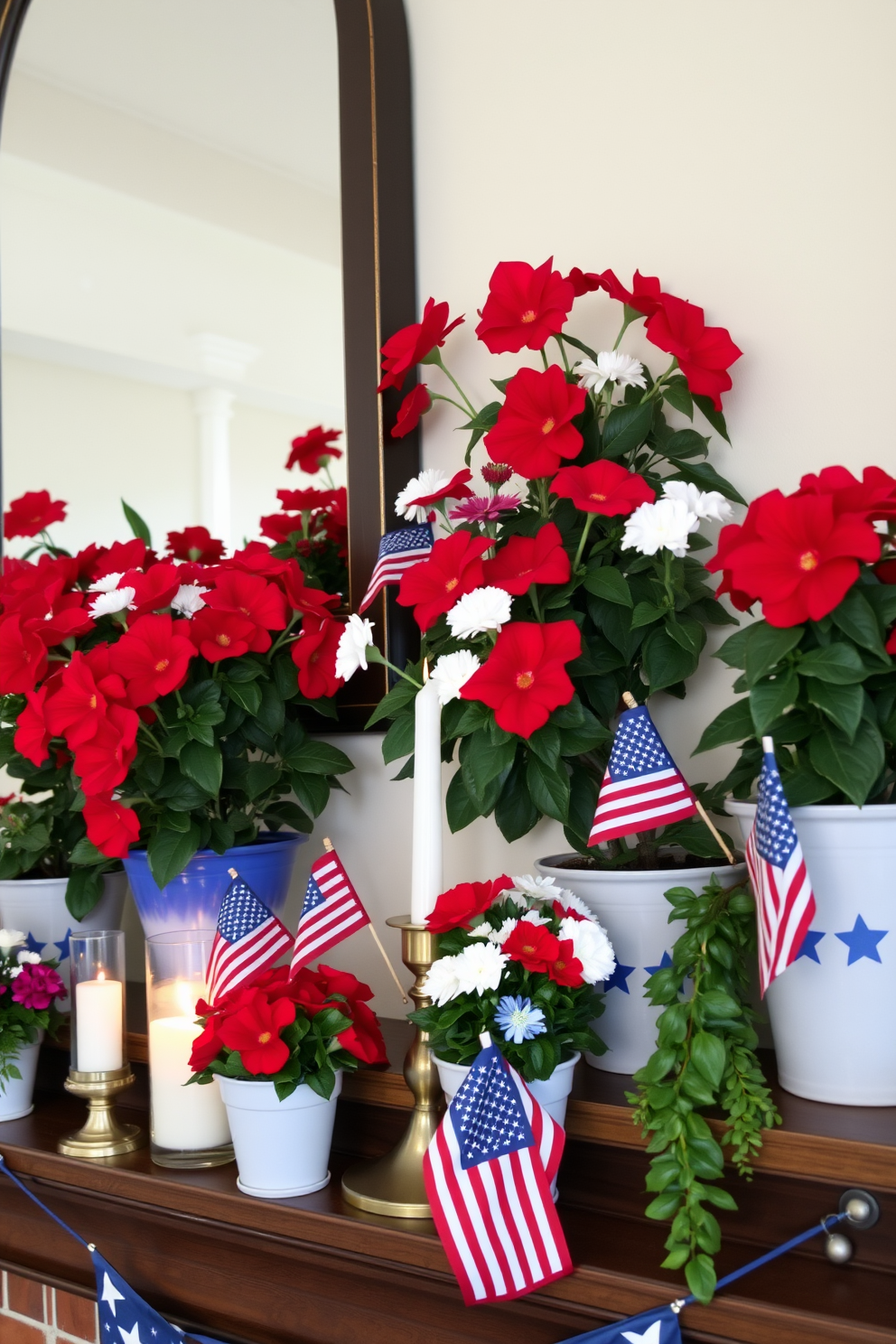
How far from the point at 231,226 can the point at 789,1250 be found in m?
1.31

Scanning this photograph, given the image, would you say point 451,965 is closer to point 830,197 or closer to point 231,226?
point 830,197

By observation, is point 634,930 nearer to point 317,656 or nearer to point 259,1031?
point 259,1031

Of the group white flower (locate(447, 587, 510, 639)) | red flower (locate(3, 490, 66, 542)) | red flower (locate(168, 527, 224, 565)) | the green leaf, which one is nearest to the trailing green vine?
white flower (locate(447, 587, 510, 639))

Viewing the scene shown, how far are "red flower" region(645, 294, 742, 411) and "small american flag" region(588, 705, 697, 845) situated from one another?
0.32m

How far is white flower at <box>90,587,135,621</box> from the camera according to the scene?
3.72 feet

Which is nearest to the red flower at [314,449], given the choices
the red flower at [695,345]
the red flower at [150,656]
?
the red flower at [150,656]

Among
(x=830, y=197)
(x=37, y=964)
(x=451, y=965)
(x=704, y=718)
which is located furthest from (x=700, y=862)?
(x=37, y=964)

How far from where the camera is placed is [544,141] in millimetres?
1192

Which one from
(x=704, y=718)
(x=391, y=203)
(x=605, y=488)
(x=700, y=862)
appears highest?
(x=391, y=203)

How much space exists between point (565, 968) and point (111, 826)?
1.61 feet

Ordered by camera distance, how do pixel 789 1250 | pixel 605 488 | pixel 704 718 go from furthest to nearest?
pixel 704 718, pixel 605 488, pixel 789 1250

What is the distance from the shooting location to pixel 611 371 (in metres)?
1.03

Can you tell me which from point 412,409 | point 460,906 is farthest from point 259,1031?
point 412,409

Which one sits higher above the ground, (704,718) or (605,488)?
(605,488)
